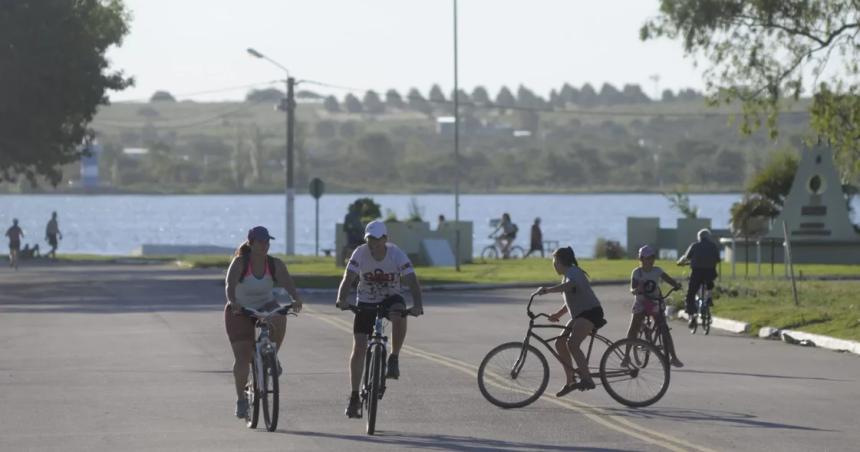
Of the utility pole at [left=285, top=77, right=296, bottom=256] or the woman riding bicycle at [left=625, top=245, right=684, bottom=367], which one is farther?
the utility pole at [left=285, top=77, right=296, bottom=256]

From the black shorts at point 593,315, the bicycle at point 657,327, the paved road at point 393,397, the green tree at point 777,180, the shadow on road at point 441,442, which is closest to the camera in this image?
the shadow on road at point 441,442

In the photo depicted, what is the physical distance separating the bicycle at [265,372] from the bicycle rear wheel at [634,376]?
11.3 ft

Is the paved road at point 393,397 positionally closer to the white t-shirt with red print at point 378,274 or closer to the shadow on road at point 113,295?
the white t-shirt with red print at point 378,274

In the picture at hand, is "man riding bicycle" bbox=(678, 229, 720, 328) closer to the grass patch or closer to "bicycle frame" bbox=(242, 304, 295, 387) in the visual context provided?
A: the grass patch

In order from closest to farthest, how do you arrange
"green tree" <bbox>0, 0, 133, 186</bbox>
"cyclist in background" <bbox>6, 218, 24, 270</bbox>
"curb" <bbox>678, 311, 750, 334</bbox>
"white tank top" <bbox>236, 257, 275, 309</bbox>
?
"white tank top" <bbox>236, 257, 275, 309</bbox>, "curb" <bbox>678, 311, 750, 334</bbox>, "green tree" <bbox>0, 0, 133, 186</bbox>, "cyclist in background" <bbox>6, 218, 24, 270</bbox>

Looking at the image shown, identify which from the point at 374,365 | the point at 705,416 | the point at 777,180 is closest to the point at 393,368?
the point at 374,365

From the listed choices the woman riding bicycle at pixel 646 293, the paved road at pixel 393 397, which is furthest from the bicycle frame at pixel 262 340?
the woman riding bicycle at pixel 646 293

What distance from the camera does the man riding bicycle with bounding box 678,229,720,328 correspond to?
89.4 ft

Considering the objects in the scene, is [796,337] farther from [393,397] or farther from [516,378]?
[516,378]

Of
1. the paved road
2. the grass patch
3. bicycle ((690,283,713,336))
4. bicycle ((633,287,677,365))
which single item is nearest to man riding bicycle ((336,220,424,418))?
the paved road

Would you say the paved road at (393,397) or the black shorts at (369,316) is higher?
the black shorts at (369,316)

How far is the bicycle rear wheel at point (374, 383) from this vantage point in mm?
14469

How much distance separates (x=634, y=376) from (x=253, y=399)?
3.80 m

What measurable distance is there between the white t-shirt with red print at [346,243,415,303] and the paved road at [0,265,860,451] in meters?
1.12
